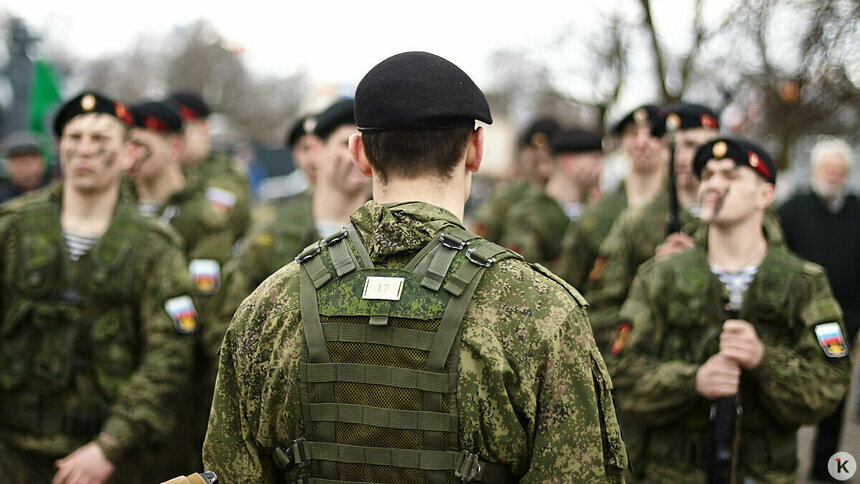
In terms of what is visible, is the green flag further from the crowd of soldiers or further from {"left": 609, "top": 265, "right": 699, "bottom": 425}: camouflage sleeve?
{"left": 609, "top": 265, "right": 699, "bottom": 425}: camouflage sleeve

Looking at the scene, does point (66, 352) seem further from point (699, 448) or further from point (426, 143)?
point (699, 448)

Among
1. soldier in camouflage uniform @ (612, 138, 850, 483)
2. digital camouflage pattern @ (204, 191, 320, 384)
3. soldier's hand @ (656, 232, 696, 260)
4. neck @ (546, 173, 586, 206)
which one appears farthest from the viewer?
neck @ (546, 173, 586, 206)

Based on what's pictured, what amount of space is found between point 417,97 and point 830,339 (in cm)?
277

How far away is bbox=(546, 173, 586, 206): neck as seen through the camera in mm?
8906

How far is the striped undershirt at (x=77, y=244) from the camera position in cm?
451

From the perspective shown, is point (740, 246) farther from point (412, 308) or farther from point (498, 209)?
point (498, 209)

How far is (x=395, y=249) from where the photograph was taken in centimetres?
224

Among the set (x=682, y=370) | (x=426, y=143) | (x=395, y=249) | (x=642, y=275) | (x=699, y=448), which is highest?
(x=426, y=143)

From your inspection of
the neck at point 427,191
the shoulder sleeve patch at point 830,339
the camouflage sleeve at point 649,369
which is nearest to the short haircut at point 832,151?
the camouflage sleeve at point 649,369

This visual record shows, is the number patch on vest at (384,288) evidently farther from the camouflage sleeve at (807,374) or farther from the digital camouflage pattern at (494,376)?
the camouflage sleeve at (807,374)

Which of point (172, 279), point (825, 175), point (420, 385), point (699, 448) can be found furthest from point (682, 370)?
point (825, 175)

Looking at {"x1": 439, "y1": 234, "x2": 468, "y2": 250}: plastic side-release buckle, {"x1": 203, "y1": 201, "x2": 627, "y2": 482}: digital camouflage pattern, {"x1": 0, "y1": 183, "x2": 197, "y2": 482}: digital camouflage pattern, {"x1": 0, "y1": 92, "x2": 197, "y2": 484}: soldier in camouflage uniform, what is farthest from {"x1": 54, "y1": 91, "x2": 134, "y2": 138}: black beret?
{"x1": 439, "y1": 234, "x2": 468, "y2": 250}: plastic side-release buckle

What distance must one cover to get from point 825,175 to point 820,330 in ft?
11.7

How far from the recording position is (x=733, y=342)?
3.86m
